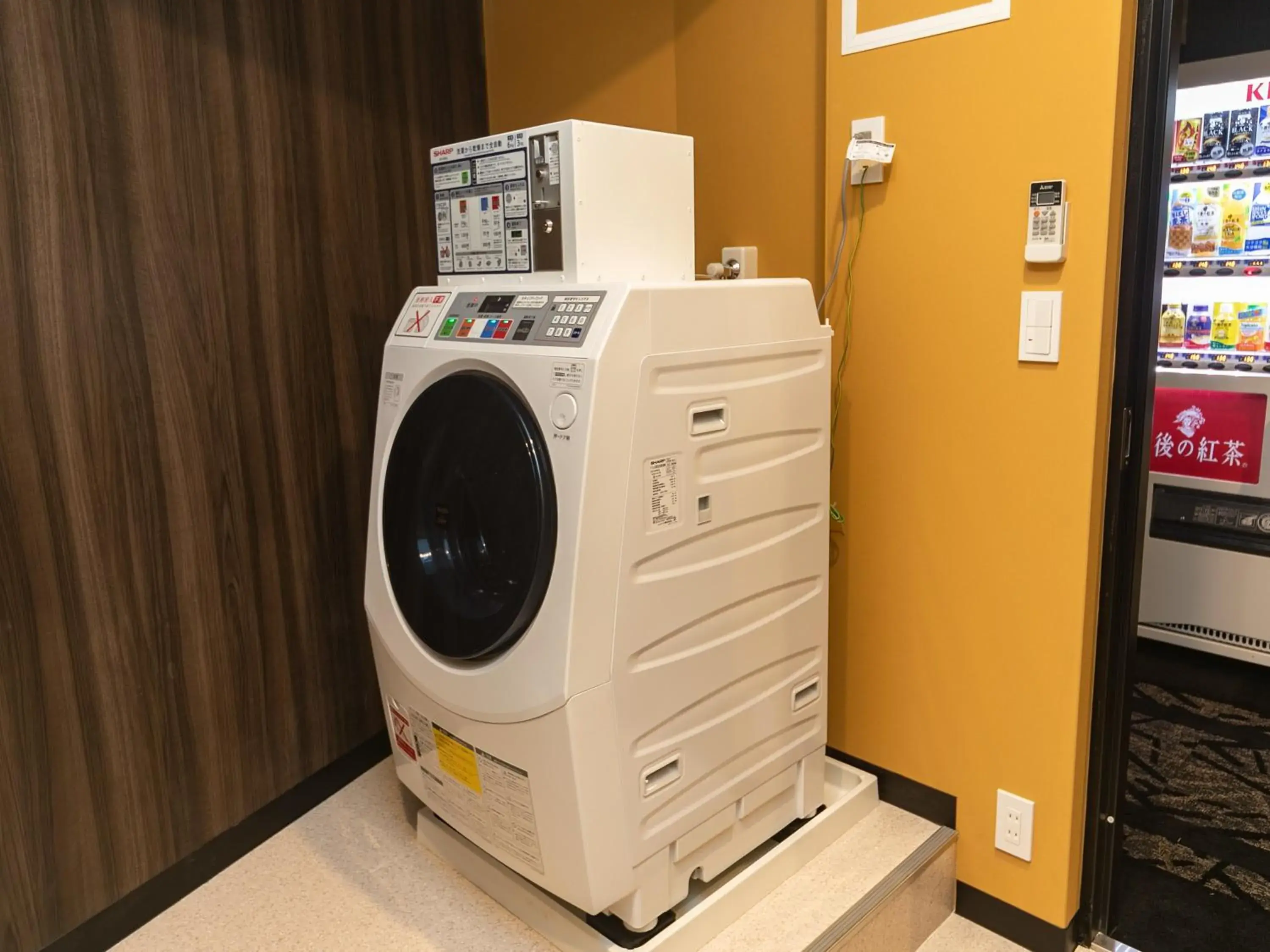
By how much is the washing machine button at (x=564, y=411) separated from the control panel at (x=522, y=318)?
0.30ft

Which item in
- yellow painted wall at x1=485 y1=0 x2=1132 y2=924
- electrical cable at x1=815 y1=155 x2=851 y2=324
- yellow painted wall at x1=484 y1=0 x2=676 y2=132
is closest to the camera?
yellow painted wall at x1=485 y1=0 x2=1132 y2=924

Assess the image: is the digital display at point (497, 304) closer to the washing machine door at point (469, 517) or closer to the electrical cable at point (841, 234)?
the washing machine door at point (469, 517)

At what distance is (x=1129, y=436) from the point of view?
1.78m

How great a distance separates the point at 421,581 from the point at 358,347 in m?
0.85

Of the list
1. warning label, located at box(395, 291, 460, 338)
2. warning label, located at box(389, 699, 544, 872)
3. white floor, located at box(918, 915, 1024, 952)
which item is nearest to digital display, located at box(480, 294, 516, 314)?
warning label, located at box(395, 291, 460, 338)

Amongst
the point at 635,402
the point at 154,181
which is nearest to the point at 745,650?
the point at 635,402

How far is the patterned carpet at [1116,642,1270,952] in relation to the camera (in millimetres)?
2066

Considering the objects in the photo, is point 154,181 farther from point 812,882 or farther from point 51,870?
point 812,882

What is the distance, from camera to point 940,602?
2025mm

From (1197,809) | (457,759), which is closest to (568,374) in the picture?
(457,759)

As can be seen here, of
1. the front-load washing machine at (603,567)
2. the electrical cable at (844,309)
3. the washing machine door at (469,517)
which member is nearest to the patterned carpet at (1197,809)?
the front-load washing machine at (603,567)

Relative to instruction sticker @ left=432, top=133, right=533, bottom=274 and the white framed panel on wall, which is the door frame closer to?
the white framed panel on wall

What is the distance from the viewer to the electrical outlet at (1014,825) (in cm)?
193

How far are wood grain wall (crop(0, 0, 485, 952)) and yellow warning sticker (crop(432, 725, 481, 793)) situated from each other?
61 centimetres
